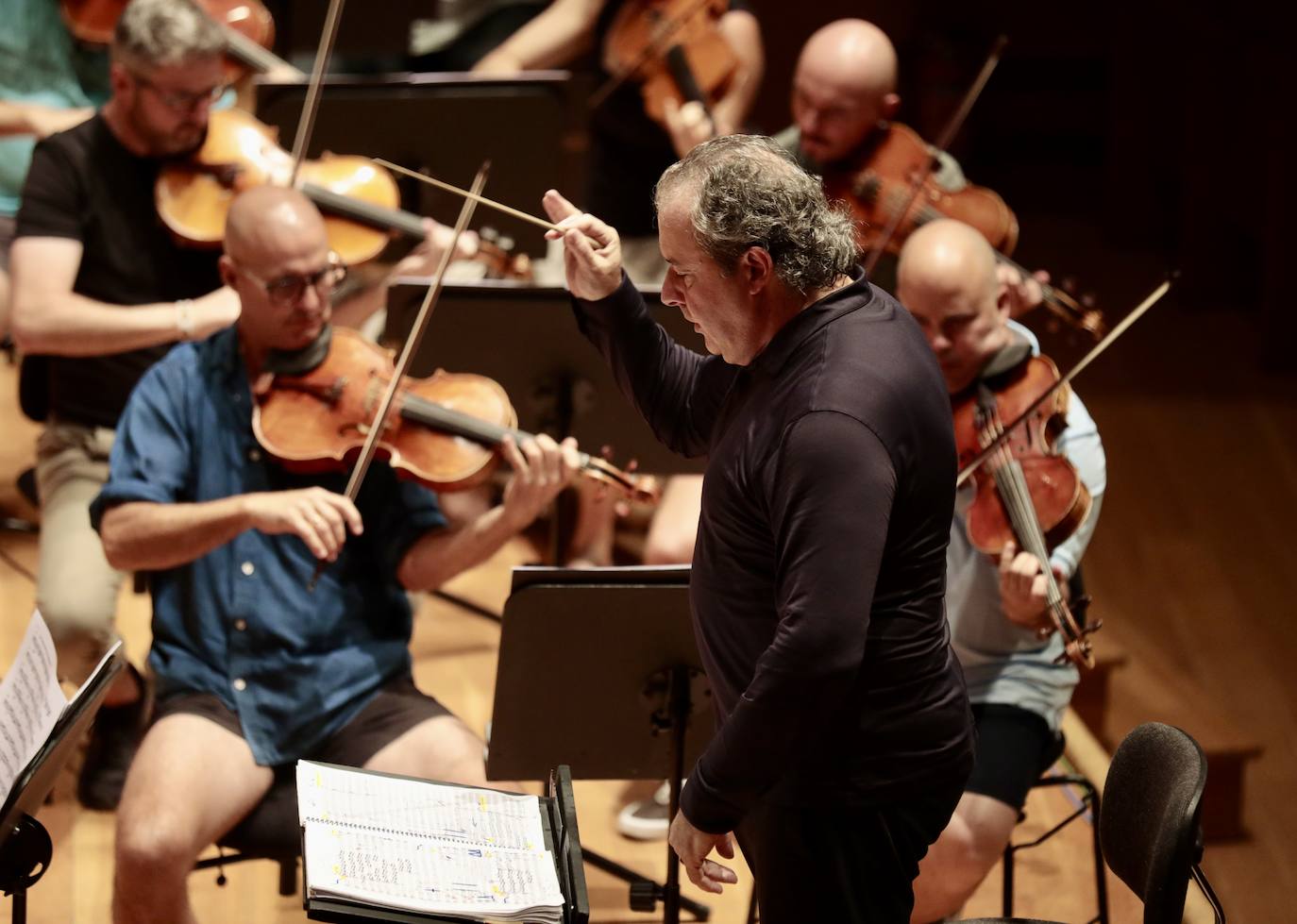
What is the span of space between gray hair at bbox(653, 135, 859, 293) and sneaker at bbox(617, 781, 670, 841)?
156cm

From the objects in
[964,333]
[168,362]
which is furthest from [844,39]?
[168,362]

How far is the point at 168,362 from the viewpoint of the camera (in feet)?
8.97

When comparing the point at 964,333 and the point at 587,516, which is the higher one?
the point at 964,333

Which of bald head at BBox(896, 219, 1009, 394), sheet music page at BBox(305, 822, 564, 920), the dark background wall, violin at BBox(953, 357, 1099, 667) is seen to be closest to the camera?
sheet music page at BBox(305, 822, 564, 920)

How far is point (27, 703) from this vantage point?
1.94 meters

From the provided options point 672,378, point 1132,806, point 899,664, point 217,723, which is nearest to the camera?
point 899,664

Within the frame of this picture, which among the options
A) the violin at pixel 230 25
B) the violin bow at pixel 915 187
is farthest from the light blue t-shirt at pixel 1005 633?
the violin at pixel 230 25

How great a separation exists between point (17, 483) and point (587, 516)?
1.38m

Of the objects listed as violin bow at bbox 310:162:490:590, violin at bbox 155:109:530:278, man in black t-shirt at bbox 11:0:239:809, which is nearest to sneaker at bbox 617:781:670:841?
violin bow at bbox 310:162:490:590

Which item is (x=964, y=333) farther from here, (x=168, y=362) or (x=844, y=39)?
(x=168, y=362)

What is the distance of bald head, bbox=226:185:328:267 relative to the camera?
8.69ft

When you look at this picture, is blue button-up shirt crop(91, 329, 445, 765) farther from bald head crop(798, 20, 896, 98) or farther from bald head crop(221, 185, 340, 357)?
bald head crop(798, 20, 896, 98)

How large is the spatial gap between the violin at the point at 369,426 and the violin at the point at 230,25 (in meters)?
1.16

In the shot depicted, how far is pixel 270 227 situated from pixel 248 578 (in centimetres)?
59
